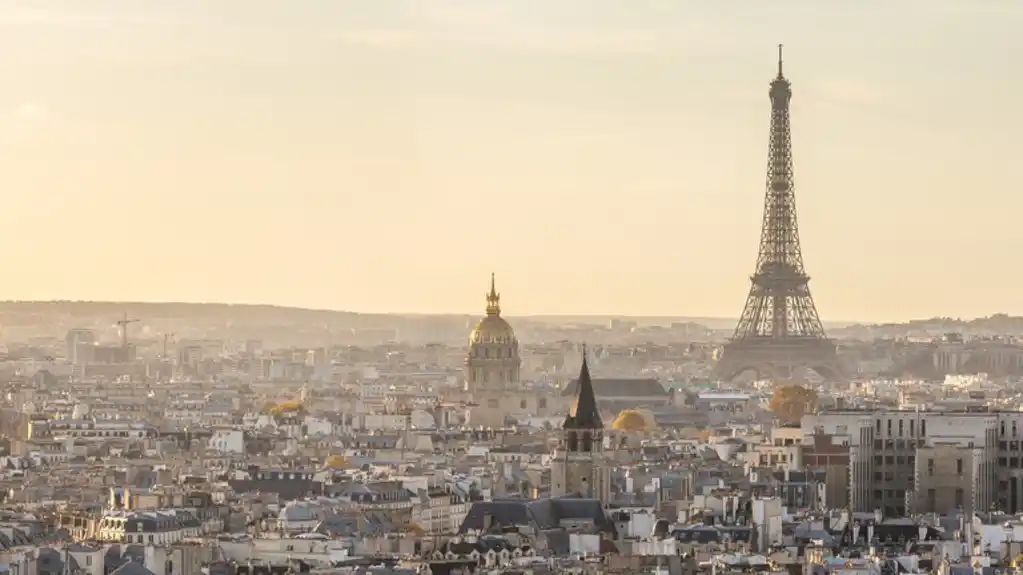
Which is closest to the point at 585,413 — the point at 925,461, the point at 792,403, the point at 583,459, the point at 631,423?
the point at 583,459

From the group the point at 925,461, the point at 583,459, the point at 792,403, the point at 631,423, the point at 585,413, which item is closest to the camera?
the point at 925,461

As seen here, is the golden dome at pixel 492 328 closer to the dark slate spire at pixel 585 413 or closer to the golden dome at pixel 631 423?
the golden dome at pixel 631 423

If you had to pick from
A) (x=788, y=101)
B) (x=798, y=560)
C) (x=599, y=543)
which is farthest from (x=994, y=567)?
(x=788, y=101)

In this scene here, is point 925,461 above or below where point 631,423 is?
below

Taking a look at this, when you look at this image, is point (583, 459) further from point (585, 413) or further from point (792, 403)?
point (792, 403)

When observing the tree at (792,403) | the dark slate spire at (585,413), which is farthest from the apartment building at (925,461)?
the tree at (792,403)

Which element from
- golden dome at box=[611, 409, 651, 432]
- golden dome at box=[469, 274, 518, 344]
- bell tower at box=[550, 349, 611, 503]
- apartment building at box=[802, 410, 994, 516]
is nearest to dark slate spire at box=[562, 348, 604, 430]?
bell tower at box=[550, 349, 611, 503]
